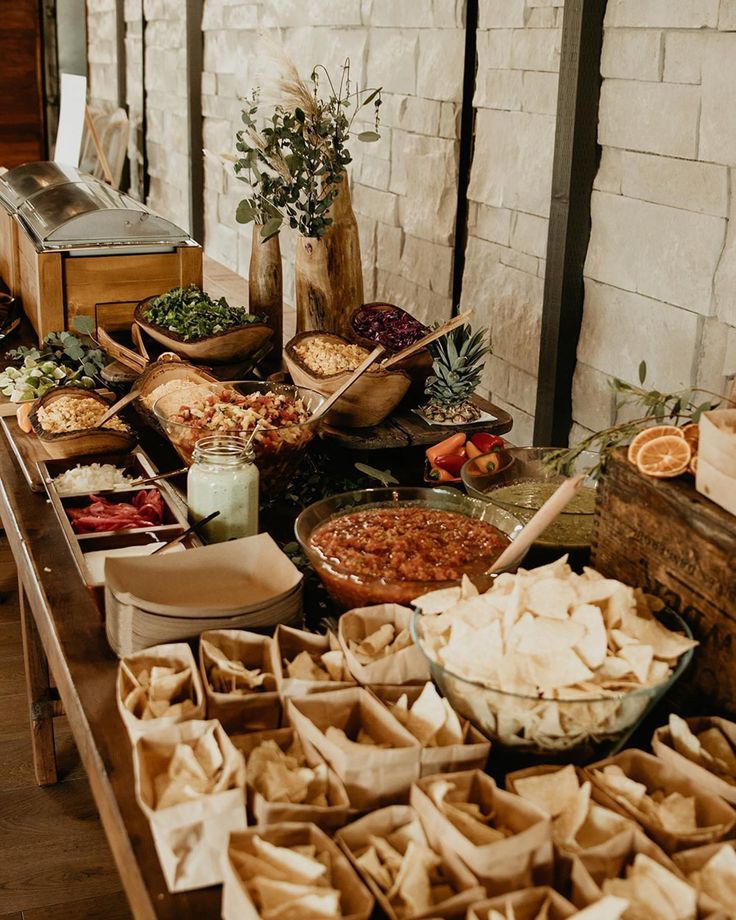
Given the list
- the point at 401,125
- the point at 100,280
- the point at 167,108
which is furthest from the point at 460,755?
the point at 167,108

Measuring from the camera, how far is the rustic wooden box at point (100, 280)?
294 centimetres

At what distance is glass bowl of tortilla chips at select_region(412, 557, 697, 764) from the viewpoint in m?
1.18

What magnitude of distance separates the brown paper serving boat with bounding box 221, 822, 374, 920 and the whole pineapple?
135 cm

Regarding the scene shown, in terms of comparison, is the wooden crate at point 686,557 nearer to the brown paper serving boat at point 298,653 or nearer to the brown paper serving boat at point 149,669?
the brown paper serving boat at point 298,653

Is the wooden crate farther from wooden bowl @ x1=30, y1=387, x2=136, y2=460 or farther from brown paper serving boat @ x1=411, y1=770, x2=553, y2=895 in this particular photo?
wooden bowl @ x1=30, y1=387, x2=136, y2=460

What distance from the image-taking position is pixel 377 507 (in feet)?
5.71

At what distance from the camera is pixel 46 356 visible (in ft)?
8.91

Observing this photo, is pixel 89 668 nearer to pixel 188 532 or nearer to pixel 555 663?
pixel 188 532

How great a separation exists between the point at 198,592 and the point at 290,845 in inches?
22.1

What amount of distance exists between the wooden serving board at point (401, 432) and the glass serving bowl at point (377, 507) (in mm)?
428

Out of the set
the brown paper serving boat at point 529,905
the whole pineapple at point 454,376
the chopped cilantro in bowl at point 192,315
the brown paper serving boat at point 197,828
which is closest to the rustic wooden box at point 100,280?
the chopped cilantro in bowl at point 192,315

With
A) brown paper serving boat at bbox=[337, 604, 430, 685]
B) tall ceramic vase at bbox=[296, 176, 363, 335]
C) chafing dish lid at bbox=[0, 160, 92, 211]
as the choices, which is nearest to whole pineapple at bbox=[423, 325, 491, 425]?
tall ceramic vase at bbox=[296, 176, 363, 335]

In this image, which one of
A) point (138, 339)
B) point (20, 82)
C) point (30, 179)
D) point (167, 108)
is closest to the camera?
point (138, 339)

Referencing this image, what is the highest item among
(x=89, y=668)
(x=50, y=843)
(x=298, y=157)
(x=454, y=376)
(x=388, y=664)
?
→ (x=298, y=157)
